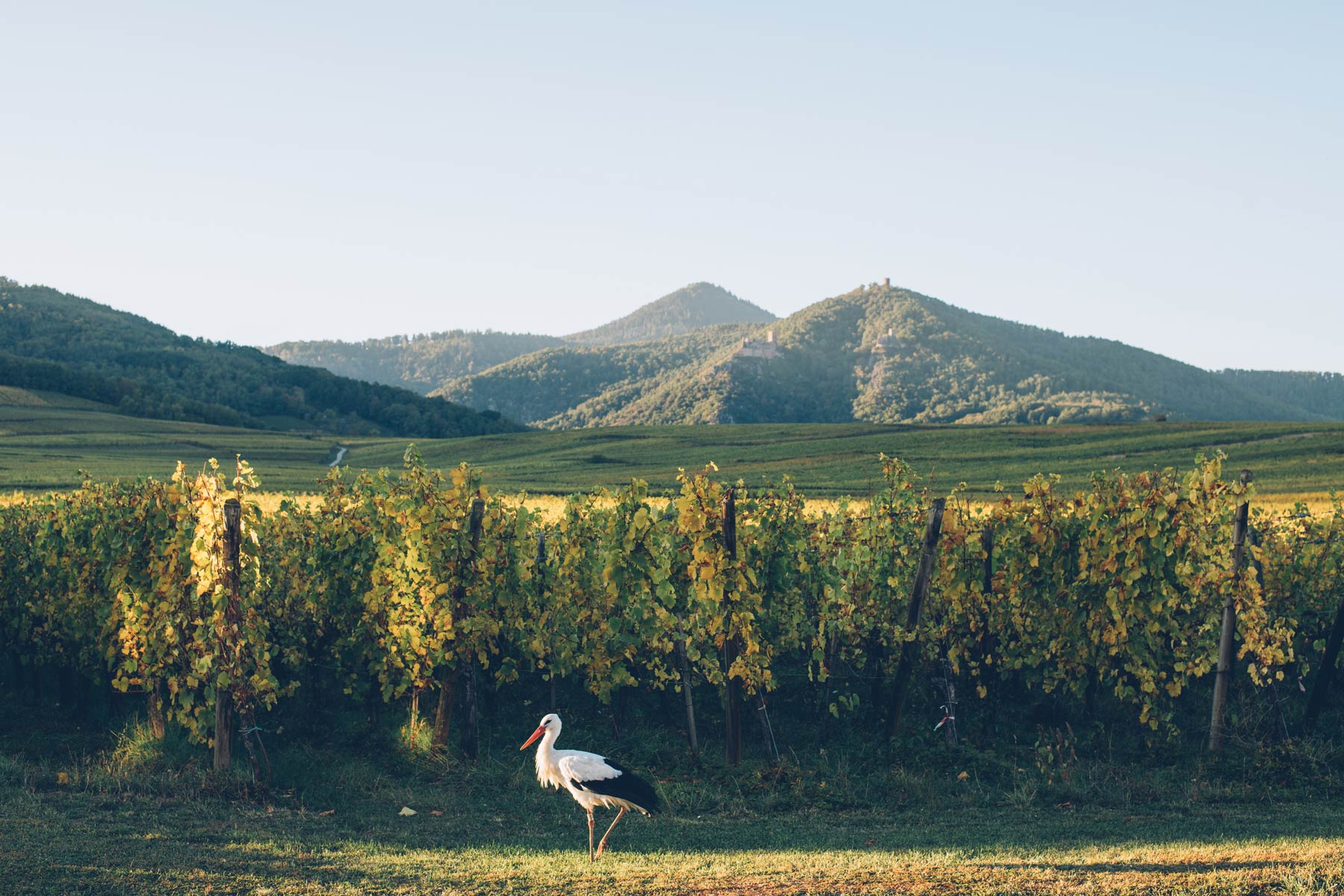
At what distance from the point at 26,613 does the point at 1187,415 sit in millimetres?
181275

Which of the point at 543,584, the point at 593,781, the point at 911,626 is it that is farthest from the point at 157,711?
the point at 911,626

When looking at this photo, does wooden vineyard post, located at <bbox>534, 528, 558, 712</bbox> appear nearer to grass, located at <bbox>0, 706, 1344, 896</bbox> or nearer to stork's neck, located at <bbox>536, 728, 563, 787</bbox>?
grass, located at <bbox>0, 706, 1344, 896</bbox>

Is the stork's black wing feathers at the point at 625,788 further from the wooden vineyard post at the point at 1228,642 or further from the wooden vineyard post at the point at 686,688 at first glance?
the wooden vineyard post at the point at 1228,642

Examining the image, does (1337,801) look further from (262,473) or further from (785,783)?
(262,473)

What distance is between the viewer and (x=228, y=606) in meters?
13.4

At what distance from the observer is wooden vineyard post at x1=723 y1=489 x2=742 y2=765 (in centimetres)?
1394

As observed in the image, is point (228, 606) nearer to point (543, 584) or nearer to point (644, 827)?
point (543, 584)

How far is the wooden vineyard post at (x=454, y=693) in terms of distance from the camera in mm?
14375

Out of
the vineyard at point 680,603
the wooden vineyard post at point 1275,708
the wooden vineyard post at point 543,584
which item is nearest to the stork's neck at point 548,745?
the vineyard at point 680,603

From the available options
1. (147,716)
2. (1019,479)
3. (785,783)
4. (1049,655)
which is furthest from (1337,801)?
(1019,479)

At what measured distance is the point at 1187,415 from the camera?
168875mm

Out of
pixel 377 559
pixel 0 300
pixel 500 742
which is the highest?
pixel 0 300

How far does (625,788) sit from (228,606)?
6450 mm

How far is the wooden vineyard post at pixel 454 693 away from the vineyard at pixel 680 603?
0.04 metres
